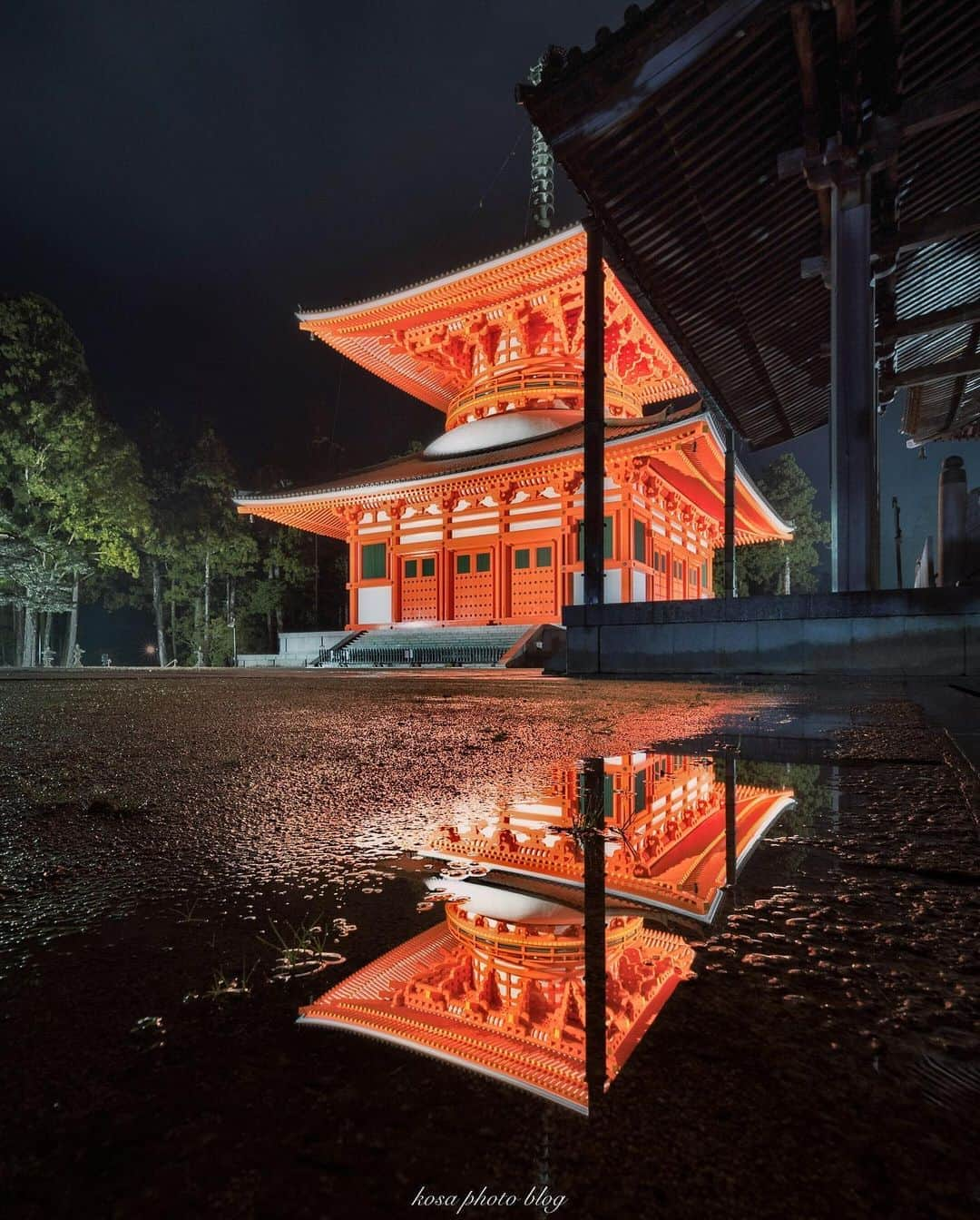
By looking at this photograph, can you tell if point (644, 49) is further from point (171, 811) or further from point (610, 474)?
point (610, 474)

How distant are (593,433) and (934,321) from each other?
Result: 14.0 ft

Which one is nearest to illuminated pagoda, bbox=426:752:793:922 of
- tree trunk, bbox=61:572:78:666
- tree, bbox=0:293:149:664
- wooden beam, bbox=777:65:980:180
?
wooden beam, bbox=777:65:980:180

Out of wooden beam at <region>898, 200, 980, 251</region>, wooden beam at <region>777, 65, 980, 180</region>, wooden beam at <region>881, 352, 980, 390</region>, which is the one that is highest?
wooden beam at <region>777, 65, 980, 180</region>

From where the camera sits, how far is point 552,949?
33.1 inches

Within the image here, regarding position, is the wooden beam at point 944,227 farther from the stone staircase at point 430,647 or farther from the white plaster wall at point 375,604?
the white plaster wall at point 375,604

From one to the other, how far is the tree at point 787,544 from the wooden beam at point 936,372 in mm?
18714

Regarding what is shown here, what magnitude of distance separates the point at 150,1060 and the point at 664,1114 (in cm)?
44

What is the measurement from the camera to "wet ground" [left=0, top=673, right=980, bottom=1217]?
0.44m

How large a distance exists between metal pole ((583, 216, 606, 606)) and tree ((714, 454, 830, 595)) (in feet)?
71.5

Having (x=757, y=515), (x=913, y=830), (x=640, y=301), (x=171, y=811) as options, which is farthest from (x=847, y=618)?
(x=757, y=515)

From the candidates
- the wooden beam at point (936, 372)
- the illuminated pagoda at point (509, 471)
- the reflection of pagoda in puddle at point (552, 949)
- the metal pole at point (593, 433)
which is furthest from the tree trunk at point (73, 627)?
the reflection of pagoda in puddle at point (552, 949)

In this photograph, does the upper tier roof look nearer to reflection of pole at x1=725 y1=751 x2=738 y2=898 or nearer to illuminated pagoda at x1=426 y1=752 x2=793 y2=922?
reflection of pole at x1=725 y1=751 x2=738 y2=898

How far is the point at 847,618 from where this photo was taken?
6230mm

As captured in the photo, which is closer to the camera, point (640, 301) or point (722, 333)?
point (640, 301)
